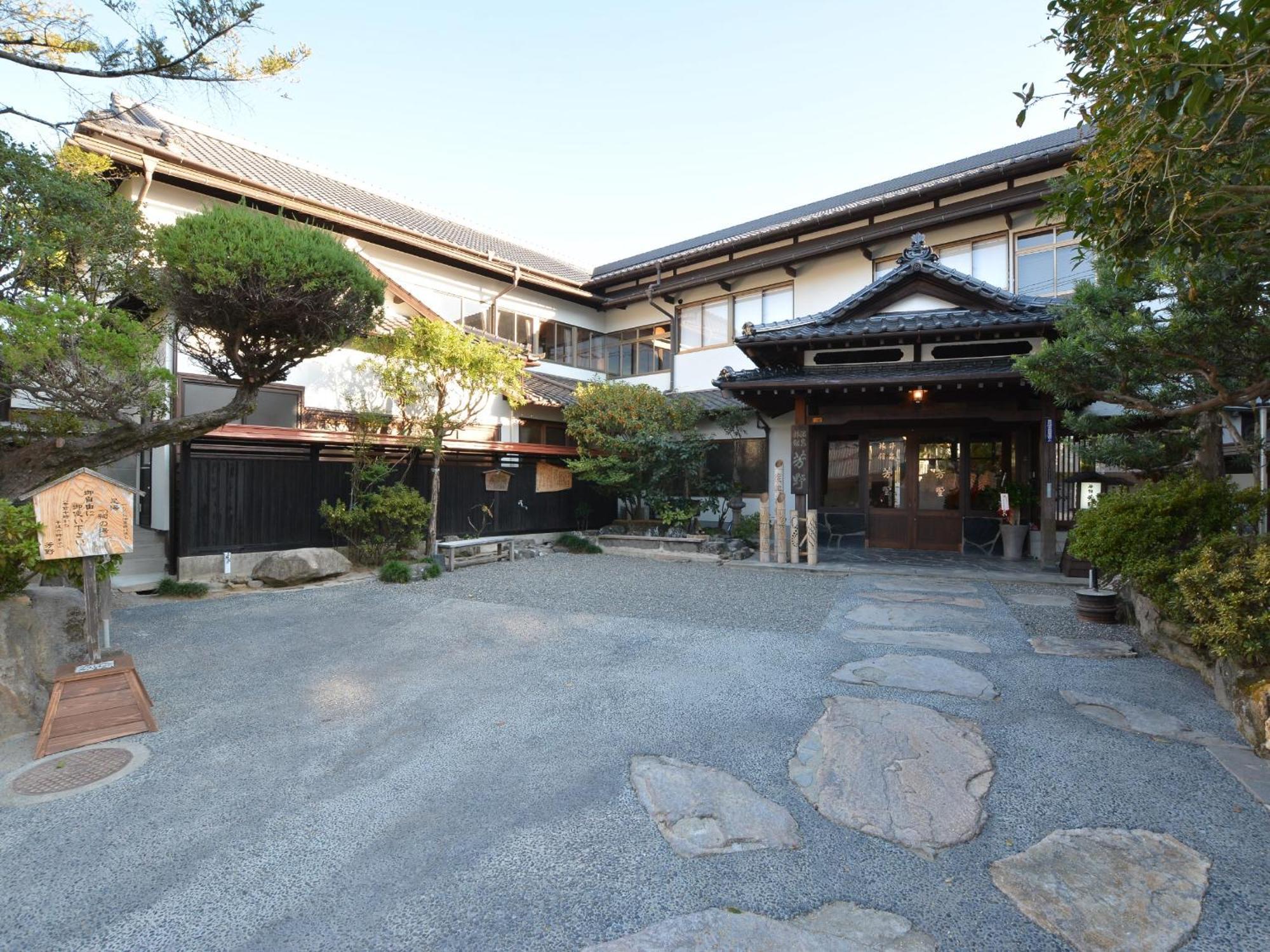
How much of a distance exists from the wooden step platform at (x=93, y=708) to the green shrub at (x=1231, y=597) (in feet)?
22.5

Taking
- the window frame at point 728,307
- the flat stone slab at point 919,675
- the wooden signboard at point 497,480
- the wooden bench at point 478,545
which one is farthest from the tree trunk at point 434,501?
the flat stone slab at point 919,675

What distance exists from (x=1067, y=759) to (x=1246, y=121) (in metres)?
3.38

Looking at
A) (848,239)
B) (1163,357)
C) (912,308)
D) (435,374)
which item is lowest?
(1163,357)

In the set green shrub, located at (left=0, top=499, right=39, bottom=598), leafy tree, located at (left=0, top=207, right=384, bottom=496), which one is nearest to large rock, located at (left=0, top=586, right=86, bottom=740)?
green shrub, located at (left=0, top=499, right=39, bottom=598)

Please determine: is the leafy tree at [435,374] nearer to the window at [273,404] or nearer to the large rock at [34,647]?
the window at [273,404]

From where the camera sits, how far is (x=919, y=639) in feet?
19.3

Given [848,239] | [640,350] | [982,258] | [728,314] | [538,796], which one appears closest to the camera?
[538,796]

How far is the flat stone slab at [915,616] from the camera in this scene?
21.3 feet

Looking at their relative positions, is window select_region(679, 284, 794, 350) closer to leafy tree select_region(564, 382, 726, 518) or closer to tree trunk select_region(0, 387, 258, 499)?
leafy tree select_region(564, 382, 726, 518)

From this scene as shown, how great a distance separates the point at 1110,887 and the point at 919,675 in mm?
2524

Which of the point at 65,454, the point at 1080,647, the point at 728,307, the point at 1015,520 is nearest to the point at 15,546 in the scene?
the point at 65,454

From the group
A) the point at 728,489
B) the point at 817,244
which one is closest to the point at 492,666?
the point at 728,489

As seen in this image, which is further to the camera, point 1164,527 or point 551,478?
point 551,478

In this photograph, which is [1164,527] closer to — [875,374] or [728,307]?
[875,374]
